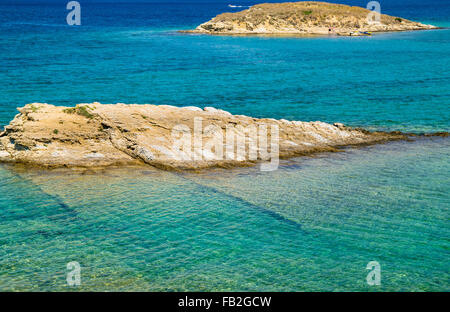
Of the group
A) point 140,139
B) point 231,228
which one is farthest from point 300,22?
point 231,228

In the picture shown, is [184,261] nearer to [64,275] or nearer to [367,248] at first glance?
[64,275]

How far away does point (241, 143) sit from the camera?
24656mm

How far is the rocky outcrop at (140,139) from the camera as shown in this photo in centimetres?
2272

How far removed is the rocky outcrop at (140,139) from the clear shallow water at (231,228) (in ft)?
4.37

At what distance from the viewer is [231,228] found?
16125mm

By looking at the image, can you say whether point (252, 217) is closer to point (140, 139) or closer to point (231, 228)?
point (231, 228)

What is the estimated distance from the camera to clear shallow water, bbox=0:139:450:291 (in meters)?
13.1

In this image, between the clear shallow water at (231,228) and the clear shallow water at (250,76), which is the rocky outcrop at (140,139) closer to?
the clear shallow water at (231,228)

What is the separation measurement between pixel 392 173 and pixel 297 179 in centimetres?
436

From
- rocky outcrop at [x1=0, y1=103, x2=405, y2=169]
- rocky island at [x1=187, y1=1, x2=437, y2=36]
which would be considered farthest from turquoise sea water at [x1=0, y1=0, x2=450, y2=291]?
rocky island at [x1=187, y1=1, x2=437, y2=36]

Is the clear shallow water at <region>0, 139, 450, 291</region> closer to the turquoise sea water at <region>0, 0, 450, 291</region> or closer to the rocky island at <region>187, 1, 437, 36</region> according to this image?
the turquoise sea water at <region>0, 0, 450, 291</region>

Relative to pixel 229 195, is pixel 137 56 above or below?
above

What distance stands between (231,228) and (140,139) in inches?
353
